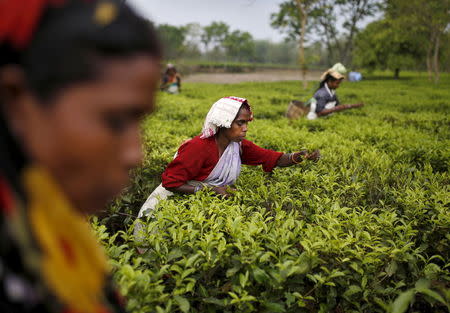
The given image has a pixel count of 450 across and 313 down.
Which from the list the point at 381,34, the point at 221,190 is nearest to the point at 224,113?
the point at 221,190

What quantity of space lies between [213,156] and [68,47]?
2210 millimetres

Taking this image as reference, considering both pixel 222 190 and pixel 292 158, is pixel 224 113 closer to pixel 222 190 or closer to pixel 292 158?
pixel 222 190

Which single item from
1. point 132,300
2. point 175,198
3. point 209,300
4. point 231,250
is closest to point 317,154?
point 175,198

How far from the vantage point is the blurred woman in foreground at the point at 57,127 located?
62cm

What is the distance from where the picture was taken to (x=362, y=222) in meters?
2.21

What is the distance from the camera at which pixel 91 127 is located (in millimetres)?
651

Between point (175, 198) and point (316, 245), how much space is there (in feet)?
4.19

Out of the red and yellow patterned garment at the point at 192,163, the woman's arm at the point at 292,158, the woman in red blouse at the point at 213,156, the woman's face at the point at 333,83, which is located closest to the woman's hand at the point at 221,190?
the woman in red blouse at the point at 213,156

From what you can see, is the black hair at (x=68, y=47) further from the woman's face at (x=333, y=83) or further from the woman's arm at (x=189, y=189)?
the woman's face at (x=333, y=83)

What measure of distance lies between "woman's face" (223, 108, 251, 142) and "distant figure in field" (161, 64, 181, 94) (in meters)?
11.2

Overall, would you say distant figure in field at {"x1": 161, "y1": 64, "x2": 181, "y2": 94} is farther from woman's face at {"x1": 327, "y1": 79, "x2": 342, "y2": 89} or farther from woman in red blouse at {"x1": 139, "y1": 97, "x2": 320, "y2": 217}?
woman in red blouse at {"x1": 139, "y1": 97, "x2": 320, "y2": 217}

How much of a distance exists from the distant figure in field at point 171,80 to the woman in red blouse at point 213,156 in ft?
36.4

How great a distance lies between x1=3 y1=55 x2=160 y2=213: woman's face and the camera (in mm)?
635

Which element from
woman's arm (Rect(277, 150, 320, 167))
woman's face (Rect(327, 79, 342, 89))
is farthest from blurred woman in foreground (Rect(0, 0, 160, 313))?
woman's face (Rect(327, 79, 342, 89))
